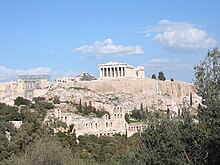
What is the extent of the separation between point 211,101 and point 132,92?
70052mm

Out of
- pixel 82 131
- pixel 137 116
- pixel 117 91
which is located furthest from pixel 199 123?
pixel 117 91

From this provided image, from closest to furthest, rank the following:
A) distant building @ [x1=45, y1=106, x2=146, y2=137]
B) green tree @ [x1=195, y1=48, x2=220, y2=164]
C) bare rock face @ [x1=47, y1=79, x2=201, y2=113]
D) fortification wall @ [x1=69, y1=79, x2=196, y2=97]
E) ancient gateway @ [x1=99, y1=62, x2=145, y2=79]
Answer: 1. green tree @ [x1=195, y1=48, x2=220, y2=164]
2. distant building @ [x1=45, y1=106, x2=146, y2=137]
3. bare rock face @ [x1=47, y1=79, x2=201, y2=113]
4. fortification wall @ [x1=69, y1=79, x2=196, y2=97]
5. ancient gateway @ [x1=99, y1=62, x2=145, y2=79]

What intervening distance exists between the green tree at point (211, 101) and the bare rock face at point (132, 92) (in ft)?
172

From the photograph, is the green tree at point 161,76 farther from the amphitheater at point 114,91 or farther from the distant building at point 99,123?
the distant building at point 99,123

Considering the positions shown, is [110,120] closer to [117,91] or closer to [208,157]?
[117,91]

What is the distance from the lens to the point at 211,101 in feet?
39.3

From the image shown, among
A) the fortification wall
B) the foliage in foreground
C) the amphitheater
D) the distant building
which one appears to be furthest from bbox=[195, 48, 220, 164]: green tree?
the fortification wall

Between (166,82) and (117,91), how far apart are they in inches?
522

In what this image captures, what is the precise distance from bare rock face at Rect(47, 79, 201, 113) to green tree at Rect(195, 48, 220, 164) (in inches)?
2059

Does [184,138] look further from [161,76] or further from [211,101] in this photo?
[161,76]

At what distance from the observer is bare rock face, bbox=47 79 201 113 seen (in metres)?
69.4

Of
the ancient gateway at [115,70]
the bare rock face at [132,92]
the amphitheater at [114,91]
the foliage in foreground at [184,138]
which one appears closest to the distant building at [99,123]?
the amphitheater at [114,91]

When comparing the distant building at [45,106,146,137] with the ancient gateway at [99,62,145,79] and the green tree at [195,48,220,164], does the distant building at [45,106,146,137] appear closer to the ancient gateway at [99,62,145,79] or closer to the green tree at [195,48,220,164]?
the green tree at [195,48,220,164]

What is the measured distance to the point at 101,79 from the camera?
87688 millimetres
